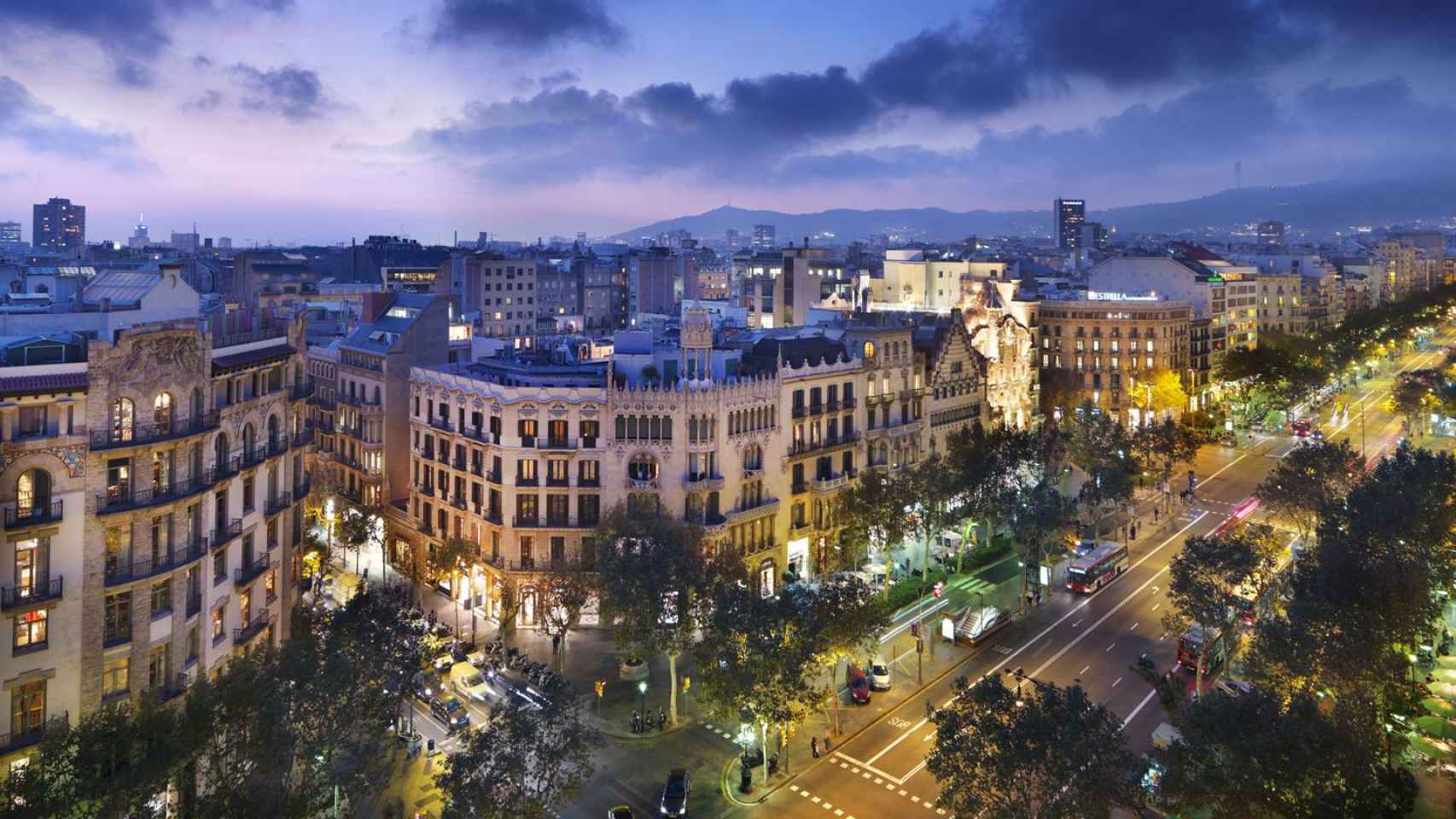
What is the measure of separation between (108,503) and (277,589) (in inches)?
742

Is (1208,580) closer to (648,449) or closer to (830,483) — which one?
(830,483)

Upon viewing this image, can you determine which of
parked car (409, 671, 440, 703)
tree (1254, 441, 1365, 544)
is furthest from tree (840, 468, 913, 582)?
parked car (409, 671, 440, 703)

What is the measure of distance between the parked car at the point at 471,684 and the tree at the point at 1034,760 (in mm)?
34311

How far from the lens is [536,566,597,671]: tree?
2498 inches

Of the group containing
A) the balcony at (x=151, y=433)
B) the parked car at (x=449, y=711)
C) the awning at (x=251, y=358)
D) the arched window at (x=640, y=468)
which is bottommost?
the parked car at (x=449, y=711)

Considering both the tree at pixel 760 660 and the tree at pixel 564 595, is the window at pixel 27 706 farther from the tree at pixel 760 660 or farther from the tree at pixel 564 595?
the tree at pixel 760 660

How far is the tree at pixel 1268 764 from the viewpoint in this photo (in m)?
36.0

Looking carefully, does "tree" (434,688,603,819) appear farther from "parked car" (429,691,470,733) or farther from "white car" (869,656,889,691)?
"white car" (869,656,889,691)

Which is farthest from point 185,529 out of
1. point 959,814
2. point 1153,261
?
point 1153,261

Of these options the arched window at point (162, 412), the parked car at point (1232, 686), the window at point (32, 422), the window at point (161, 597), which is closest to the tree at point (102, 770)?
the window at point (161, 597)

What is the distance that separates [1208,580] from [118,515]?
2460 inches

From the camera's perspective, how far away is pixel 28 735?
4203 cm

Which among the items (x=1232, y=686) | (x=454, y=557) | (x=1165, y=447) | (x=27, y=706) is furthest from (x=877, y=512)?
→ (x=27, y=706)

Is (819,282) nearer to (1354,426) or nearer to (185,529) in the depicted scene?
(1354,426)
